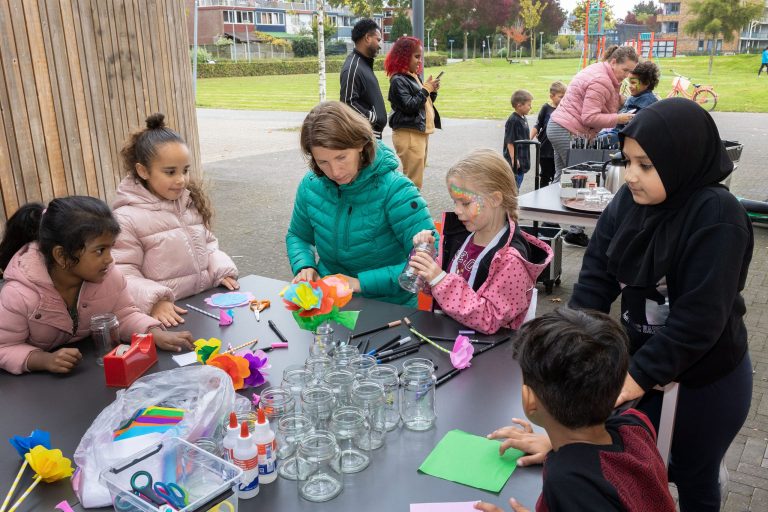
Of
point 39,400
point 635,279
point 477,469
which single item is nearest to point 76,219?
point 39,400

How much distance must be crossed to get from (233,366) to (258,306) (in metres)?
0.76

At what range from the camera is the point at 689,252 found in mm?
1907

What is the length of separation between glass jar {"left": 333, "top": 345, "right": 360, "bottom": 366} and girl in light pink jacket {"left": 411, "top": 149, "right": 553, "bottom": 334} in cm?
44

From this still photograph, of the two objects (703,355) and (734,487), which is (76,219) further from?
(734,487)

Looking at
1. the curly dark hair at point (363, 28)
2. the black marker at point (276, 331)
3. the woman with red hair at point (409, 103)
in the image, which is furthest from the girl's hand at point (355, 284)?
the curly dark hair at point (363, 28)

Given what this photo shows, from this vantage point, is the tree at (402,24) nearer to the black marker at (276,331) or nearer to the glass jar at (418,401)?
the black marker at (276,331)

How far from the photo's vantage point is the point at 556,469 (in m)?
1.28

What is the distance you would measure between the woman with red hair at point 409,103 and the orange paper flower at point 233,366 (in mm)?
5358

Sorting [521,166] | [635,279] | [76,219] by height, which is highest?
[76,219]

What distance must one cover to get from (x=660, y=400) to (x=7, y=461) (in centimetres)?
207

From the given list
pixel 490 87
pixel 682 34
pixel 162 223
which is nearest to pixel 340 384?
pixel 162 223

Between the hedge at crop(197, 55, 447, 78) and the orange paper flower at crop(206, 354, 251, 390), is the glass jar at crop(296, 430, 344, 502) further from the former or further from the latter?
the hedge at crop(197, 55, 447, 78)

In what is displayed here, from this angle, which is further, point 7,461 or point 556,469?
point 7,461

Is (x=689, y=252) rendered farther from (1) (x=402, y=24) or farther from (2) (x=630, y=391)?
(1) (x=402, y=24)
